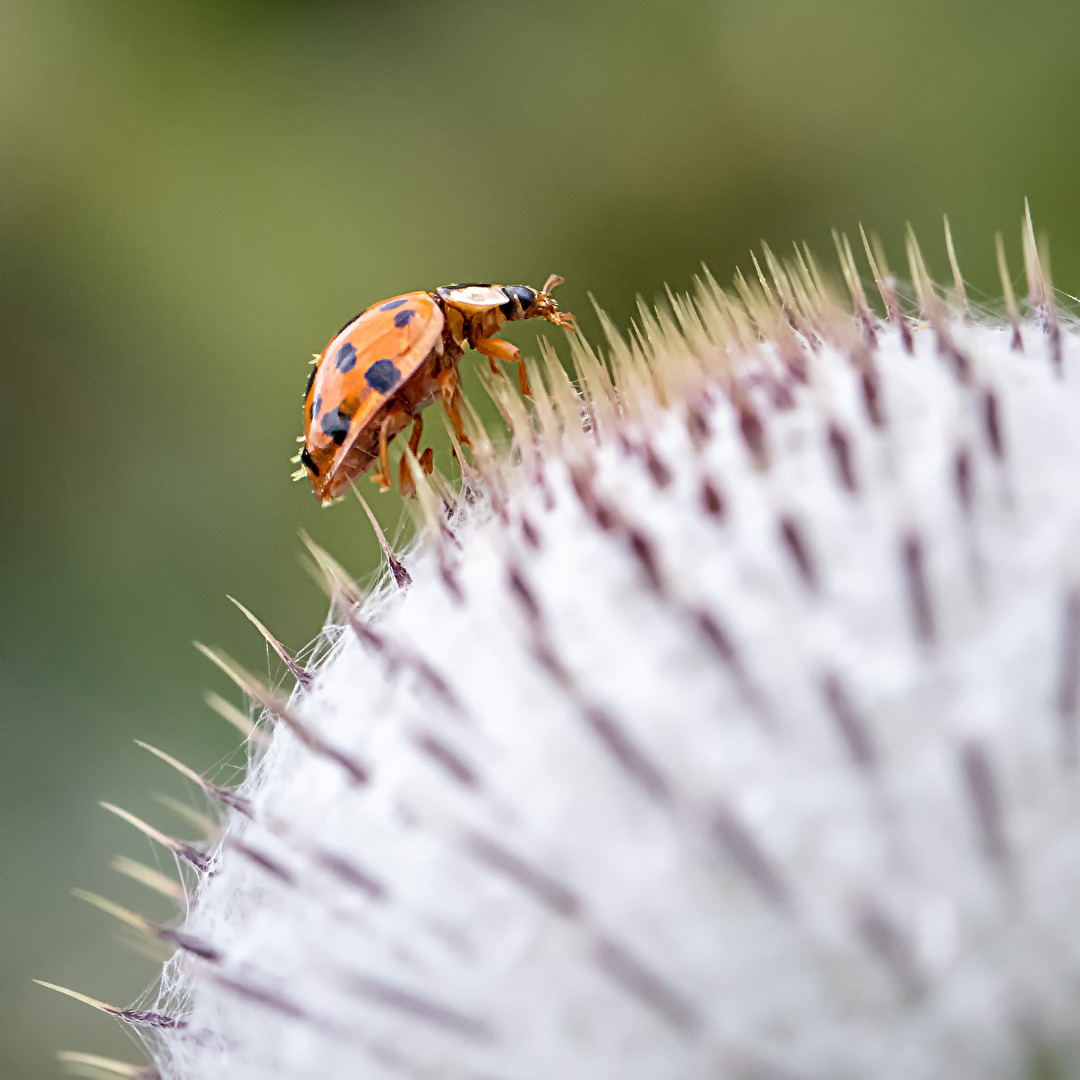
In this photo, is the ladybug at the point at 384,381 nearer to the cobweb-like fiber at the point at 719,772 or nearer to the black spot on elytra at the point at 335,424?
the black spot on elytra at the point at 335,424

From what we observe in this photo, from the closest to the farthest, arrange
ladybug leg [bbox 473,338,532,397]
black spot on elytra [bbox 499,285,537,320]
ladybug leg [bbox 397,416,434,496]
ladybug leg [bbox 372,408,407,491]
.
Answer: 1. ladybug leg [bbox 397,416,434,496]
2. ladybug leg [bbox 372,408,407,491]
3. ladybug leg [bbox 473,338,532,397]
4. black spot on elytra [bbox 499,285,537,320]

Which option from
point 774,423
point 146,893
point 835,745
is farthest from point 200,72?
point 835,745

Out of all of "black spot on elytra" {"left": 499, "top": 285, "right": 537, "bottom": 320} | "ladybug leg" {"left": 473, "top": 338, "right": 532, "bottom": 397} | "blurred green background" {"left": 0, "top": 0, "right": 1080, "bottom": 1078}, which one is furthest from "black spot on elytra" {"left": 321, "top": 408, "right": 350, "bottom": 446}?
"blurred green background" {"left": 0, "top": 0, "right": 1080, "bottom": 1078}

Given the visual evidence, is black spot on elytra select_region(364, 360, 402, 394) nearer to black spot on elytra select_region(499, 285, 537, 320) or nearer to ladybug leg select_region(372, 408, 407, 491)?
ladybug leg select_region(372, 408, 407, 491)

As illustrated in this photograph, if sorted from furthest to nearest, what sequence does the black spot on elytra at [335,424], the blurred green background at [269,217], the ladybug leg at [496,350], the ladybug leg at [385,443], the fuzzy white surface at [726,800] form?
1. the blurred green background at [269,217]
2. the ladybug leg at [496,350]
3. the black spot on elytra at [335,424]
4. the ladybug leg at [385,443]
5. the fuzzy white surface at [726,800]

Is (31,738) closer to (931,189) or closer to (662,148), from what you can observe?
(662,148)

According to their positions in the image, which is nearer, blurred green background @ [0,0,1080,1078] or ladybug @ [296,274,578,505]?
ladybug @ [296,274,578,505]

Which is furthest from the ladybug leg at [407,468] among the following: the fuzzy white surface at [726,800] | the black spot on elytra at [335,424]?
the fuzzy white surface at [726,800]
